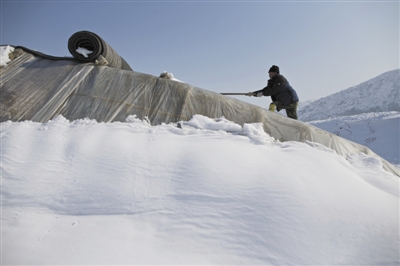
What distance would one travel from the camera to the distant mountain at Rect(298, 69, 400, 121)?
1570cm

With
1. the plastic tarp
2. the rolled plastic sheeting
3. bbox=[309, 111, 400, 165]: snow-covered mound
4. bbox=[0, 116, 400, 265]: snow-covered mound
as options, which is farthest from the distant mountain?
bbox=[0, 116, 400, 265]: snow-covered mound

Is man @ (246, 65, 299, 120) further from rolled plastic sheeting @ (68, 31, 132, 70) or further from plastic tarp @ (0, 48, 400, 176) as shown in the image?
rolled plastic sheeting @ (68, 31, 132, 70)

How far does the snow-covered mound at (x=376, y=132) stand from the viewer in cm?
465

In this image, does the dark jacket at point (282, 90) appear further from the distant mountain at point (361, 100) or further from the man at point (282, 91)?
the distant mountain at point (361, 100)

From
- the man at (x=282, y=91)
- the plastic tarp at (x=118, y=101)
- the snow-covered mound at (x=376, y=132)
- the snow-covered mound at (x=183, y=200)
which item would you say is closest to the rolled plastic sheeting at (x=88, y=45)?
the plastic tarp at (x=118, y=101)

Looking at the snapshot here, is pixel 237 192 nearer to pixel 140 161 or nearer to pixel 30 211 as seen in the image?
pixel 140 161

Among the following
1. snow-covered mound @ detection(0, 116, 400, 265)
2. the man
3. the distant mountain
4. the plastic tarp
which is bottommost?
snow-covered mound @ detection(0, 116, 400, 265)

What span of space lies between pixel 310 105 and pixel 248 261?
20652 mm

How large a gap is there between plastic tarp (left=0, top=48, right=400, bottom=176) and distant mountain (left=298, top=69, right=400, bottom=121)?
1528 centimetres

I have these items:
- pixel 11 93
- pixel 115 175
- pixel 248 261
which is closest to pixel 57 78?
pixel 11 93

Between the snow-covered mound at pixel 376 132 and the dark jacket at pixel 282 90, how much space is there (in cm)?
257

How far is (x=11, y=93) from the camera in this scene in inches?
80.0

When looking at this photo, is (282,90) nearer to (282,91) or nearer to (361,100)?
(282,91)

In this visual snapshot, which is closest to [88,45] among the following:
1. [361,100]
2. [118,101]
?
Answer: [118,101]
